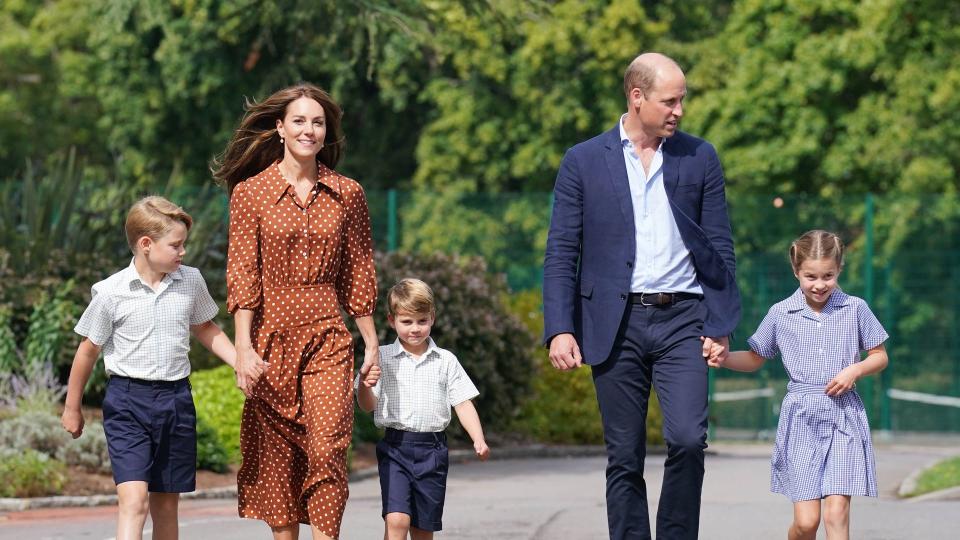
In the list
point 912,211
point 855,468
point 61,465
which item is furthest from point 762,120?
point 855,468

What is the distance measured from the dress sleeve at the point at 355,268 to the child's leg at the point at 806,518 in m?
1.88

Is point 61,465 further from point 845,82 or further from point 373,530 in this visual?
point 845,82

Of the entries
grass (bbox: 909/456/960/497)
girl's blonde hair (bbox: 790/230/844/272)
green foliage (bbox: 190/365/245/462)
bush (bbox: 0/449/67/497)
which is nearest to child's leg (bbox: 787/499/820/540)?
girl's blonde hair (bbox: 790/230/844/272)

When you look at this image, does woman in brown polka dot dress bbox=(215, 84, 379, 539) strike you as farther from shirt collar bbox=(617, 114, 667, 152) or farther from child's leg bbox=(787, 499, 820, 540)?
child's leg bbox=(787, 499, 820, 540)

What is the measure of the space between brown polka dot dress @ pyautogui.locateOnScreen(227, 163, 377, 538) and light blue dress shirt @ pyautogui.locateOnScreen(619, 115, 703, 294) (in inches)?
44.7

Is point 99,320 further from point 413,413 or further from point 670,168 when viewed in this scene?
point 670,168

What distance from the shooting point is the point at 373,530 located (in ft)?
30.2

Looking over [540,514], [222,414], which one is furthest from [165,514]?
[222,414]

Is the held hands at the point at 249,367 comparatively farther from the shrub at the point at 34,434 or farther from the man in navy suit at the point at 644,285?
the shrub at the point at 34,434

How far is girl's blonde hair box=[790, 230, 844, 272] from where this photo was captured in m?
7.00

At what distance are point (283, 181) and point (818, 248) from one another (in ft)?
7.01

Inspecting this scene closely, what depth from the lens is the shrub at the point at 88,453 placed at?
441 inches

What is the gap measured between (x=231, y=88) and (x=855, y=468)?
2380 centimetres

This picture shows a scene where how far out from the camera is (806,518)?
690 cm
